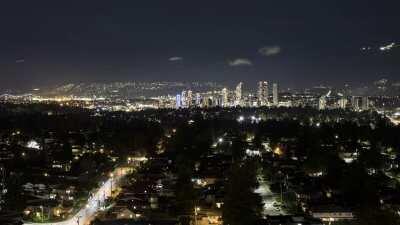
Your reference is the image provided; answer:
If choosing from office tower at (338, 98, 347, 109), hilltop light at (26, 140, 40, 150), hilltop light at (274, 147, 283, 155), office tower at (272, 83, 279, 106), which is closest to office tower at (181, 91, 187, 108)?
office tower at (272, 83, 279, 106)

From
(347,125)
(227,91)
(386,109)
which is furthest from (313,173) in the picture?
(227,91)

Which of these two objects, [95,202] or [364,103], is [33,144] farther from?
[364,103]

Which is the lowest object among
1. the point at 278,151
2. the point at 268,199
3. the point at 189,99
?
the point at 268,199

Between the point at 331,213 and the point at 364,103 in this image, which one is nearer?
the point at 331,213

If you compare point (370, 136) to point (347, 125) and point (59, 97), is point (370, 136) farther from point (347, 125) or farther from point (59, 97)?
point (59, 97)

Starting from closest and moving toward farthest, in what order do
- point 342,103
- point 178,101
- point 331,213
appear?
point 331,213 → point 342,103 → point 178,101

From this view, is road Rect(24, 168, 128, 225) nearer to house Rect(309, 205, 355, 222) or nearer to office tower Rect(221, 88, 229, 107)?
house Rect(309, 205, 355, 222)

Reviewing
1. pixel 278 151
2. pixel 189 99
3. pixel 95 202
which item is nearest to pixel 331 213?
pixel 95 202

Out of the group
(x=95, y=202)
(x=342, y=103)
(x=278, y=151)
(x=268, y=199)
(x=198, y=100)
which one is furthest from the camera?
(x=198, y=100)

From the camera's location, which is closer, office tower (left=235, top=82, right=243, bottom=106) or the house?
the house
